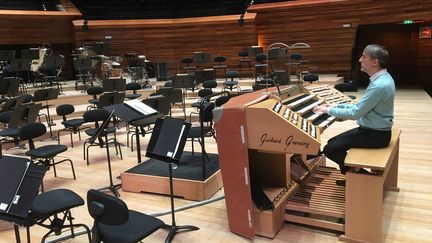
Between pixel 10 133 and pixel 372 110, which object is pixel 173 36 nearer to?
pixel 10 133

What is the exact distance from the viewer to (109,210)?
214 centimetres

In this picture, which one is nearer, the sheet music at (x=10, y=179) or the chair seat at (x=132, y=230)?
the chair seat at (x=132, y=230)

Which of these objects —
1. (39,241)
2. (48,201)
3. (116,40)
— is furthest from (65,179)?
(116,40)

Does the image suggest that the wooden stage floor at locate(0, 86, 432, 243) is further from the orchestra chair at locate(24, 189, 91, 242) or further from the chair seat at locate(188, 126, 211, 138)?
the chair seat at locate(188, 126, 211, 138)

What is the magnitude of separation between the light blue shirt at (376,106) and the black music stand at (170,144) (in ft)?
4.52

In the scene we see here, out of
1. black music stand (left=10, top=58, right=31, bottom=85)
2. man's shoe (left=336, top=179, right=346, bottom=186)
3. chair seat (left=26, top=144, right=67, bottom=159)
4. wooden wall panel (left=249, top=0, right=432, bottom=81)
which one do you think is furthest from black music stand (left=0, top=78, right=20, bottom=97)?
wooden wall panel (left=249, top=0, right=432, bottom=81)

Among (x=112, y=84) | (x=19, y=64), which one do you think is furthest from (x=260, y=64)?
(x=19, y=64)

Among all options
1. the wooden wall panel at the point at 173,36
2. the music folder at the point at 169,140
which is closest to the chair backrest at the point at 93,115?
the music folder at the point at 169,140

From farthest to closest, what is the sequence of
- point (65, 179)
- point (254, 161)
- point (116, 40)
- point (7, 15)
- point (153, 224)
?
point (116, 40) → point (7, 15) → point (65, 179) → point (254, 161) → point (153, 224)

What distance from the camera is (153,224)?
254cm

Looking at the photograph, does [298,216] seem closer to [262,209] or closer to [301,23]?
[262,209]

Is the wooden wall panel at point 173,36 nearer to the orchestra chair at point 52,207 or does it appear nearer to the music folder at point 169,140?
the music folder at point 169,140

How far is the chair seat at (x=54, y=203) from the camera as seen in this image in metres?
2.89

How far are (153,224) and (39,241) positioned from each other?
1.50 metres
